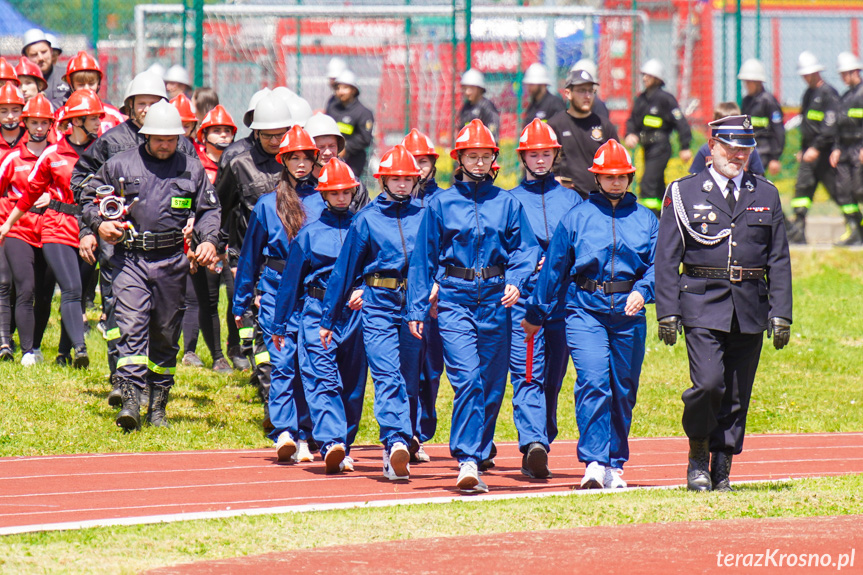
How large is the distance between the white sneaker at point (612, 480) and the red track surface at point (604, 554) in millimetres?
1204

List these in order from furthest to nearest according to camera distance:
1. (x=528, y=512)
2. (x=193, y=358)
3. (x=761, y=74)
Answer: (x=761, y=74) < (x=193, y=358) < (x=528, y=512)

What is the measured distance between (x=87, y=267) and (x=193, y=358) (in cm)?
129

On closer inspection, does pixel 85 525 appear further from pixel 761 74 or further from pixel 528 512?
pixel 761 74

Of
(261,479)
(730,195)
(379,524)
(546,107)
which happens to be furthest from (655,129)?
(379,524)

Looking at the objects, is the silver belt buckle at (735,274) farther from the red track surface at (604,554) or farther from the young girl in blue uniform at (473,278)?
the red track surface at (604,554)

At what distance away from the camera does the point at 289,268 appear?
9039 mm

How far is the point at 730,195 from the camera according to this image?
772cm

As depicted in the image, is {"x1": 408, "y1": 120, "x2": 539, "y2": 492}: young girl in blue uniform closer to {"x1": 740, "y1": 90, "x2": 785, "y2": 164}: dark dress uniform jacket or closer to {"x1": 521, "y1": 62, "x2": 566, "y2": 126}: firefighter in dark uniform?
{"x1": 521, "y1": 62, "x2": 566, "y2": 126}: firefighter in dark uniform

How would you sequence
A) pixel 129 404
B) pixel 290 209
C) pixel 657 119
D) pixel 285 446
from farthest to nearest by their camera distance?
pixel 657 119
pixel 129 404
pixel 290 209
pixel 285 446

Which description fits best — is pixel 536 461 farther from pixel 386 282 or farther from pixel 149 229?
pixel 149 229

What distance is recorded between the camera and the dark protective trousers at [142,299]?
32.1 ft

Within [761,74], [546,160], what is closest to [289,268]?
[546,160]

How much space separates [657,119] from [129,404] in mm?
8559

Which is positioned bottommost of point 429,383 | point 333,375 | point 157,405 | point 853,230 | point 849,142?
point 157,405
